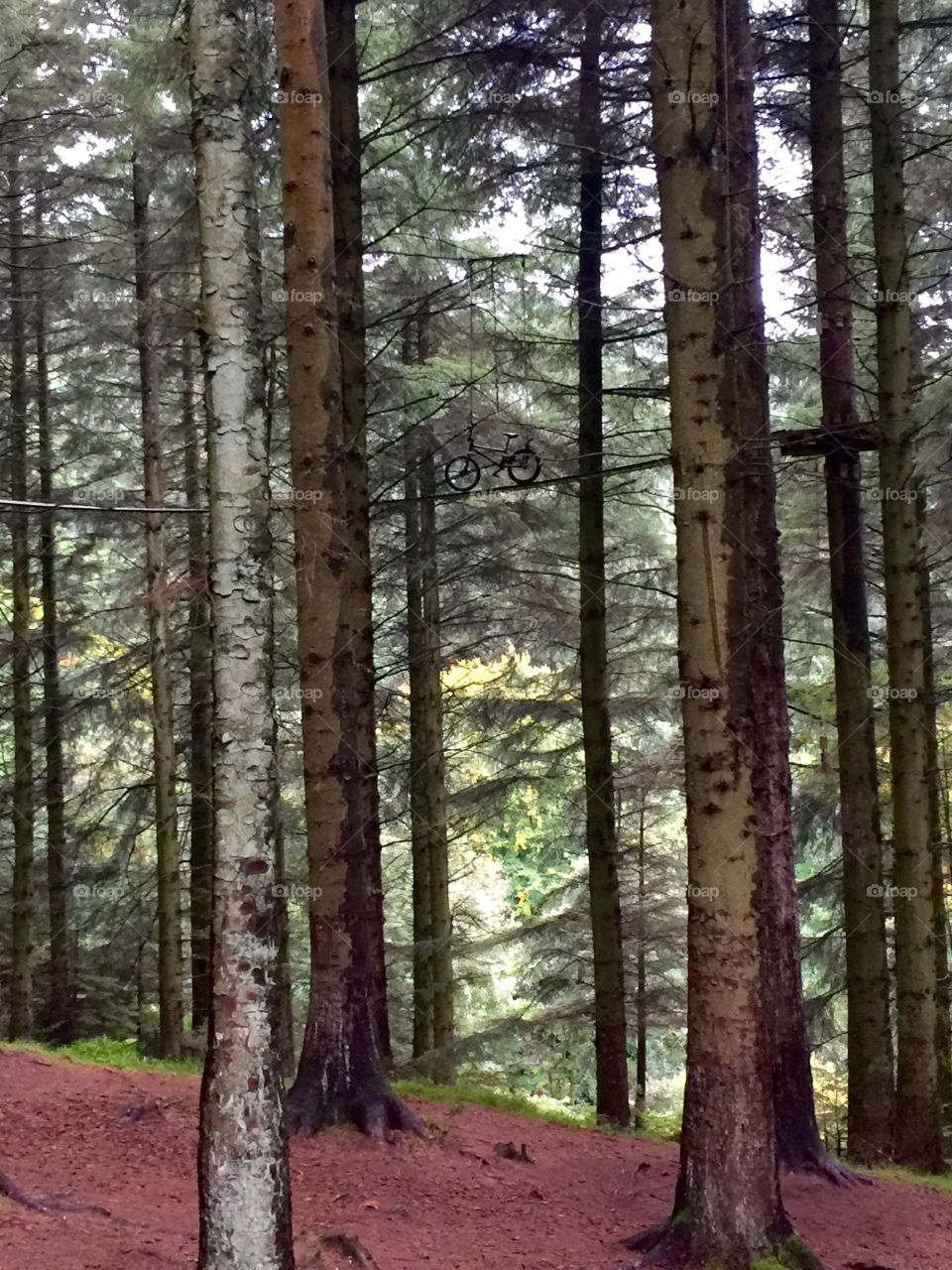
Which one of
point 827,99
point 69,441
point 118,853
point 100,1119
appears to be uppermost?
point 827,99

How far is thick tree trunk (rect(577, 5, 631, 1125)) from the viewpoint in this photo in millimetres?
10086

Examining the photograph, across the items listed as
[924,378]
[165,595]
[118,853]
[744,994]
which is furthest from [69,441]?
[744,994]

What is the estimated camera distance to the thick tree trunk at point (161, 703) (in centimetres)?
1221

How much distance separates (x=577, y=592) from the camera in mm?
14539

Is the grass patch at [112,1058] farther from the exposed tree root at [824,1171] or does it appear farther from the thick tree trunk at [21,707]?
the exposed tree root at [824,1171]

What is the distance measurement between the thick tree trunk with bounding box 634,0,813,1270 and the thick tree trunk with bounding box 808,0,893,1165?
3.82m

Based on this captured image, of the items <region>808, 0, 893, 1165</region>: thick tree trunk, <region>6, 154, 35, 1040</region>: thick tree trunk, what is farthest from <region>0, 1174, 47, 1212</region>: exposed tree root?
<region>6, 154, 35, 1040</region>: thick tree trunk

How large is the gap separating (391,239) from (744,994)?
10248 mm

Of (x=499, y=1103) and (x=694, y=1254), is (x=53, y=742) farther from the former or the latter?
(x=694, y=1254)

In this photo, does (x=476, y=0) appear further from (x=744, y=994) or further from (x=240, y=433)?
(x=744, y=994)

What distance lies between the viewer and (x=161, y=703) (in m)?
12.4

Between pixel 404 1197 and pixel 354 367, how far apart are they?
5928 millimetres

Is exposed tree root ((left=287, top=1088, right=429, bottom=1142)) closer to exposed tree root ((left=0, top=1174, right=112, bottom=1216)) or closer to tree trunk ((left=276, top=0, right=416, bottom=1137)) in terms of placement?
tree trunk ((left=276, top=0, right=416, bottom=1137))

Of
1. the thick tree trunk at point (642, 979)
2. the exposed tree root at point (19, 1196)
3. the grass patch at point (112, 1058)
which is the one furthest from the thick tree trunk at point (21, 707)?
the exposed tree root at point (19, 1196)
